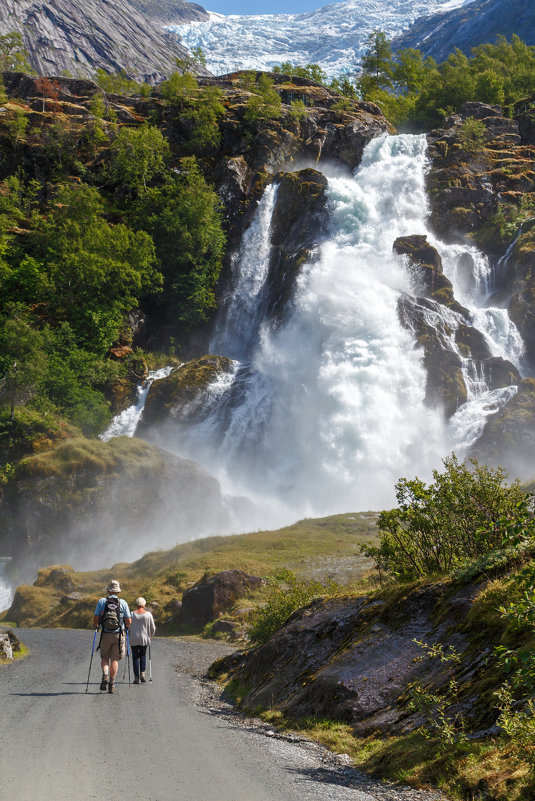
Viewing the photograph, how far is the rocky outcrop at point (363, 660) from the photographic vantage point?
7531 mm

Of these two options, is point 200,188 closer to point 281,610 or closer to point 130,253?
point 130,253

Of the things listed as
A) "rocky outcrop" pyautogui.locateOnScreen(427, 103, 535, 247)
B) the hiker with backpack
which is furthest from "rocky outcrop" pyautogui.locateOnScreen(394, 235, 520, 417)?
the hiker with backpack

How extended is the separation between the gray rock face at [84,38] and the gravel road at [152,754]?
151 metres

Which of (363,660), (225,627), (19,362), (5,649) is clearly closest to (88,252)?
(19,362)

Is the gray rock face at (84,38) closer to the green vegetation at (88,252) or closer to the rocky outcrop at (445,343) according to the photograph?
the green vegetation at (88,252)

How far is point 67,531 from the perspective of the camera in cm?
3522

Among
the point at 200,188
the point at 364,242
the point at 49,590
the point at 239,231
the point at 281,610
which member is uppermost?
the point at 200,188

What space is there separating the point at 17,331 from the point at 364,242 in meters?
29.0

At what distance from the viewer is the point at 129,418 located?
4434 centimetres

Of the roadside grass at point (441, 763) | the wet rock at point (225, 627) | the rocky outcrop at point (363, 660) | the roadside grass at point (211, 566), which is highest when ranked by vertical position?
the roadside grass at point (211, 566)

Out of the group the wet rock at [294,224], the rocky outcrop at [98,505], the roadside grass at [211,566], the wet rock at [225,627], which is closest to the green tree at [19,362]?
the rocky outcrop at [98,505]

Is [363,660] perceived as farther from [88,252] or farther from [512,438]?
[88,252]

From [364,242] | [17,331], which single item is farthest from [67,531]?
[364,242]

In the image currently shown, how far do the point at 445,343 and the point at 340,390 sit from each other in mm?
8548
